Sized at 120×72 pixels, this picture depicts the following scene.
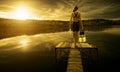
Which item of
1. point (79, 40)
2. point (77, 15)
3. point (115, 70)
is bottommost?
point (115, 70)

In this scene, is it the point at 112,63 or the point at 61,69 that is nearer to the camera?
the point at 61,69

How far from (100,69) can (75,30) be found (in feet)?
10.6

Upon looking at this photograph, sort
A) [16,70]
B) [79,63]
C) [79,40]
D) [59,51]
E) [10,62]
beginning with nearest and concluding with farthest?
[79,63] < [16,70] < [10,62] < [79,40] < [59,51]

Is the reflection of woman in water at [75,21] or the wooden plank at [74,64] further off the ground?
the reflection of woman in water at [75,21]

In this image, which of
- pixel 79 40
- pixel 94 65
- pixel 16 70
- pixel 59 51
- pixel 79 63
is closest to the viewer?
pixel 79 63

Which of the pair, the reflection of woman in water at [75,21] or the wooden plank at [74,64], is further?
the reflection of woman in water at [75,21]

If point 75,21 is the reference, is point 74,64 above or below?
below

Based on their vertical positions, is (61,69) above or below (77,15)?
below

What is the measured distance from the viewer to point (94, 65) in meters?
13.3

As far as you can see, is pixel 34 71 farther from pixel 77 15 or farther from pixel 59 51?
pixel 59 51

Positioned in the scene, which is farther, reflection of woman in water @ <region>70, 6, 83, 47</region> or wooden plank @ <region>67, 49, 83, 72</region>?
reflection of woman in water @ <region>70, 6, 83, 47</region>

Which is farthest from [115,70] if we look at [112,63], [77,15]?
[77,15]

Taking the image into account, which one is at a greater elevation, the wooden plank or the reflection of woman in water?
the reflection of woman in water

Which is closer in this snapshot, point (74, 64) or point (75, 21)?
point (74, 64)
